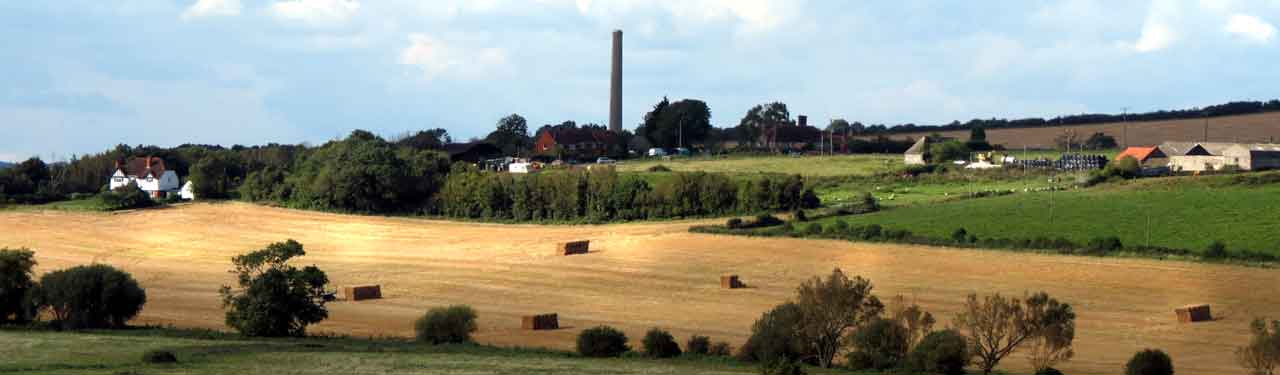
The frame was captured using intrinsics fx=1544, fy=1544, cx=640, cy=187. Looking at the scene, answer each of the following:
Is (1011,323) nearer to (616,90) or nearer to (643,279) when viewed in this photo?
(643,279)

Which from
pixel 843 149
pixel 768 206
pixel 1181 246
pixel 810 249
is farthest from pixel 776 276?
pixel 843 149

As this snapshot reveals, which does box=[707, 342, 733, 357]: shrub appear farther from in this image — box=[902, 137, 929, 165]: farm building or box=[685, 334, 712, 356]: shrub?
box=[902, 137, 929, 165]: farm building

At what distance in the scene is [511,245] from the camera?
274ft

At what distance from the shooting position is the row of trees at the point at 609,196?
307ft

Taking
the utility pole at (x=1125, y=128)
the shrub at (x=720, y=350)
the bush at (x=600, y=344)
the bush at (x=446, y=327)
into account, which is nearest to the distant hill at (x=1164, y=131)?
the utility pole at (x=1125, y=128)

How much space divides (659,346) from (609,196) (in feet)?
176

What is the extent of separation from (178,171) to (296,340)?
283 ft

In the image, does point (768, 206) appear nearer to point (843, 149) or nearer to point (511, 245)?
point (511, 245)

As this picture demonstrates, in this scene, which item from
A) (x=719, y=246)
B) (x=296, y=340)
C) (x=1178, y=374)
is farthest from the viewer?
(x=719, y=246)

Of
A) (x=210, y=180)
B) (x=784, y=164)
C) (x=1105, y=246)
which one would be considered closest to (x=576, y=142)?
(x=784, y=164)

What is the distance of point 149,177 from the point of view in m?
126

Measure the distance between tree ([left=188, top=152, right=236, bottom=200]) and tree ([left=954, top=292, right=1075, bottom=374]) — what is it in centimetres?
8095

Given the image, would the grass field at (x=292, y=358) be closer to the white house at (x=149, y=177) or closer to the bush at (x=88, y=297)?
the bush at (x=88, y=297)

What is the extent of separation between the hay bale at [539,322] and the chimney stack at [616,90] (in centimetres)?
10677
